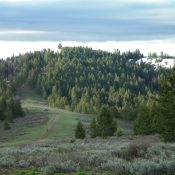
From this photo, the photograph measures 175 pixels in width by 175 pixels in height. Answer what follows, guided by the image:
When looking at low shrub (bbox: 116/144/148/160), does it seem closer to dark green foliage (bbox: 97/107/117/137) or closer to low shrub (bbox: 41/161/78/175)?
low shrub (bbox: 41/161/78/175)

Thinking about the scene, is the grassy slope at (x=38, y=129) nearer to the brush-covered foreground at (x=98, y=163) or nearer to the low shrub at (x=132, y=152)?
the low shrub at (x=132, y=152)

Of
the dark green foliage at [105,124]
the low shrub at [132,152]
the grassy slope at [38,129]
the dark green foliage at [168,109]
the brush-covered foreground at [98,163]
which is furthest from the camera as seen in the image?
the grassy slope at [38,129]

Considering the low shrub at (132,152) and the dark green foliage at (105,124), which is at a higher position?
the low shrub at (132,152)

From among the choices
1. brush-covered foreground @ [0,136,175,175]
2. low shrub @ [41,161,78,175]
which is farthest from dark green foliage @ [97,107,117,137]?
low shrub @ [41,161,78,175]

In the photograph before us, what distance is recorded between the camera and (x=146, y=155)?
833 inches

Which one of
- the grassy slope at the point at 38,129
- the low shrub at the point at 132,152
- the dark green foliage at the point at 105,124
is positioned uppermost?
the low shrub at the point at 132,152

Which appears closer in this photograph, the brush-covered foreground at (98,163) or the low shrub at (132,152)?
the brush-covered foreground at (98,163)

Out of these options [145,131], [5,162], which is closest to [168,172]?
[5,162]

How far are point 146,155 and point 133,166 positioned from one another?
383 centimetres

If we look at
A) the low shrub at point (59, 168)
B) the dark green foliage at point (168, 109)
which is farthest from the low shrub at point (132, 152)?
the dark green foliage at point (168, 109)

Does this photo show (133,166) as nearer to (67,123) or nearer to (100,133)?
(100,133)

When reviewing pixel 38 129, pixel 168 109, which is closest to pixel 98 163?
pixel 168 109

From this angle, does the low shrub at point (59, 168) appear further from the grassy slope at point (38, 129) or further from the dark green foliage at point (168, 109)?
the grassy slope at point (38, 129)

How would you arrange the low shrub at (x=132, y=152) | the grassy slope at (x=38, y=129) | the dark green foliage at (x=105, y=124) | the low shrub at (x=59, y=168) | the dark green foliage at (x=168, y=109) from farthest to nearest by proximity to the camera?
the grassy slope at (x=38, y=129) → the dark green foliage at (x=105, y=124) → the dark green foliage at (x=168, y=109) → the low shrub at (x=132, y=152) → the low shrub at (x=59, y=168)
